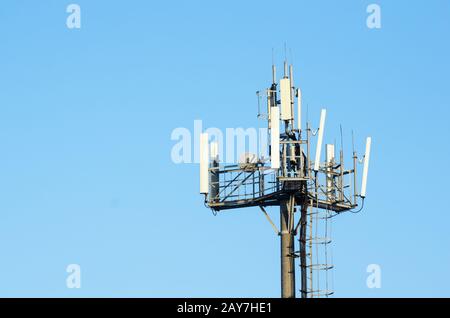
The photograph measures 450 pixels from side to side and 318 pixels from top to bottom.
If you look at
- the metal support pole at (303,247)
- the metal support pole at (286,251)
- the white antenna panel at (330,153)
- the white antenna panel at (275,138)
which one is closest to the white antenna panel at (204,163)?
the white antenna panel at (275,138)

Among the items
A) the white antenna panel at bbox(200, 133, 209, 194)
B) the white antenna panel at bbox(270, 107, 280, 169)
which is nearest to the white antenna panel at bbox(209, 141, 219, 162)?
the white antenna panel at bbox(200, 133, 209, 194)

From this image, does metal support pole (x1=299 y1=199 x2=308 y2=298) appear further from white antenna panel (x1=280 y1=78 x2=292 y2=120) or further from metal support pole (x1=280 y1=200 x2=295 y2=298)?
white antenna panel (x1=280 y1=78 x2=292 y2=120)

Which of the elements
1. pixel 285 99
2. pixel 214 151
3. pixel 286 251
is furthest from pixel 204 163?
pixel 286 251

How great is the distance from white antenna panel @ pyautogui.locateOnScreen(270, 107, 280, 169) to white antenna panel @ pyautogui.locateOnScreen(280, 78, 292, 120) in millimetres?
1046

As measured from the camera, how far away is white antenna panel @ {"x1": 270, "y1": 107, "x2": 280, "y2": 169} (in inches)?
3632

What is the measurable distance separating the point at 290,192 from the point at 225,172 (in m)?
4.63

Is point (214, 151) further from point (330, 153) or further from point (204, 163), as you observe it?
point (330, 153)

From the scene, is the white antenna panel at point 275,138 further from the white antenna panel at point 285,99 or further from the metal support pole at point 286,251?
the metal support pole at point 286,251

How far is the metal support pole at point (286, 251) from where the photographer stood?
307 ft
